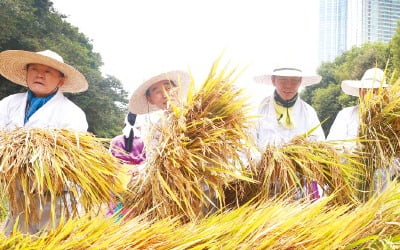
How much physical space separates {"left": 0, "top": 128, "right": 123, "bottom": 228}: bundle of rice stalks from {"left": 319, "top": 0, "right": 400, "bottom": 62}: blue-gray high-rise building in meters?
28.6

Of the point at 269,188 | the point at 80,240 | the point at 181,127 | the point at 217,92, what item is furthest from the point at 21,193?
the point at 269,188

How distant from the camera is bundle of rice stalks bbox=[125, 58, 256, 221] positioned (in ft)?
4.23

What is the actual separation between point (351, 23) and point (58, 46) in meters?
26.7

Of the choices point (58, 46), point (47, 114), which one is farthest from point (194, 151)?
point (58, 46)

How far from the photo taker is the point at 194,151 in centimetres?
132

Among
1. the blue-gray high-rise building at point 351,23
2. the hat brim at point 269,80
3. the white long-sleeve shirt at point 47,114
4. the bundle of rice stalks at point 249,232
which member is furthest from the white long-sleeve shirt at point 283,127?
the blue-gray high-rise building at point 351,23

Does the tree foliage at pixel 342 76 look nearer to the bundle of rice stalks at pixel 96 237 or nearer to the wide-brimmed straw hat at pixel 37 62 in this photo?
the wide-brimmed straw hat at pixel 37 62

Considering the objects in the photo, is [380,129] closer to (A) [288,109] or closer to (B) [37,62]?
(A) [288,109]

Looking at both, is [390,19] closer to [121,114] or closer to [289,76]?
[121,114]

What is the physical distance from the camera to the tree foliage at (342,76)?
20.2m

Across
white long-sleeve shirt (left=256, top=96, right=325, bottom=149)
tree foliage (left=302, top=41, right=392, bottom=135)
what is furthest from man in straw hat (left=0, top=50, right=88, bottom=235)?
tree foliage (left=302, top=41, right=392, bottom=135)

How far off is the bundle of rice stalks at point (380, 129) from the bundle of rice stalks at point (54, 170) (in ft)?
3.21

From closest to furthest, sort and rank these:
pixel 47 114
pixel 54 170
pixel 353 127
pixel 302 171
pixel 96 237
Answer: pixel 96 237, pixel 54 170, pixel 302 171, pixel 47 114, pixel 353 127

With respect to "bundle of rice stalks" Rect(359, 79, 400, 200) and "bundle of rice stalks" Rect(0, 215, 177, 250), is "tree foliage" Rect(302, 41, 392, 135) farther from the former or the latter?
"bundle of rice stalks" Rect(0, 215, 177, 250)
